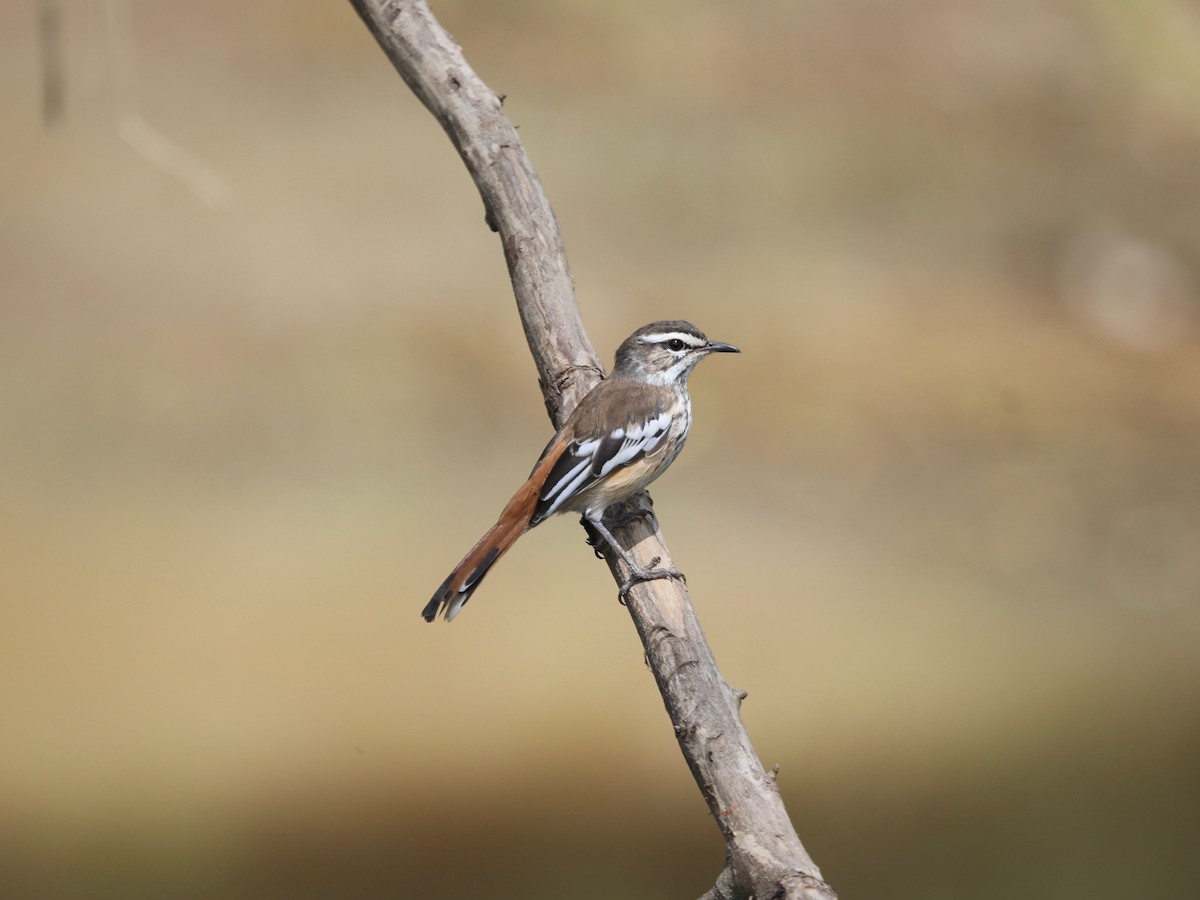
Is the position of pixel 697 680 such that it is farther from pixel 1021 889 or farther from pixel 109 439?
pixel 109 439

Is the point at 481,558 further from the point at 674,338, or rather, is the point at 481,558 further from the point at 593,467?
the point at 674,338

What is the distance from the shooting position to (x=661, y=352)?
163 inches

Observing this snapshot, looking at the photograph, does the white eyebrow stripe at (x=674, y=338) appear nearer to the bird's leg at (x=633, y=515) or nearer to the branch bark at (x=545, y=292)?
the branch bark at (x=545, y=292)

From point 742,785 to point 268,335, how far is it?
5.66m

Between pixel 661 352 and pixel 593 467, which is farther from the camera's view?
pixel 661 352

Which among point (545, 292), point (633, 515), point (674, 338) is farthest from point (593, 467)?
point (674, 338)

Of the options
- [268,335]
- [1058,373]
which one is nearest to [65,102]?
[268,335]

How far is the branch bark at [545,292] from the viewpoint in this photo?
2.93 metres

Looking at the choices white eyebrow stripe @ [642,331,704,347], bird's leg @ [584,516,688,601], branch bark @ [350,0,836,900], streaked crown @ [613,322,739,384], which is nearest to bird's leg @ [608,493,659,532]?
branch bark @ [350,0,836,900]

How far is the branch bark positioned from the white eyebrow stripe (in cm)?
31

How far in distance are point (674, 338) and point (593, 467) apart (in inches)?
27.6

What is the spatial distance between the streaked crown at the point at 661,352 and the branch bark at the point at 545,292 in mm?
222

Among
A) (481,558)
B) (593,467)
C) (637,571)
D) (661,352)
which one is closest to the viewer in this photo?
(637,571)

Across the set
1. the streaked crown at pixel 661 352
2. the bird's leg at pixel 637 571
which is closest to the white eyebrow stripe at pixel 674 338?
the streaked crown at pixel 661 352
